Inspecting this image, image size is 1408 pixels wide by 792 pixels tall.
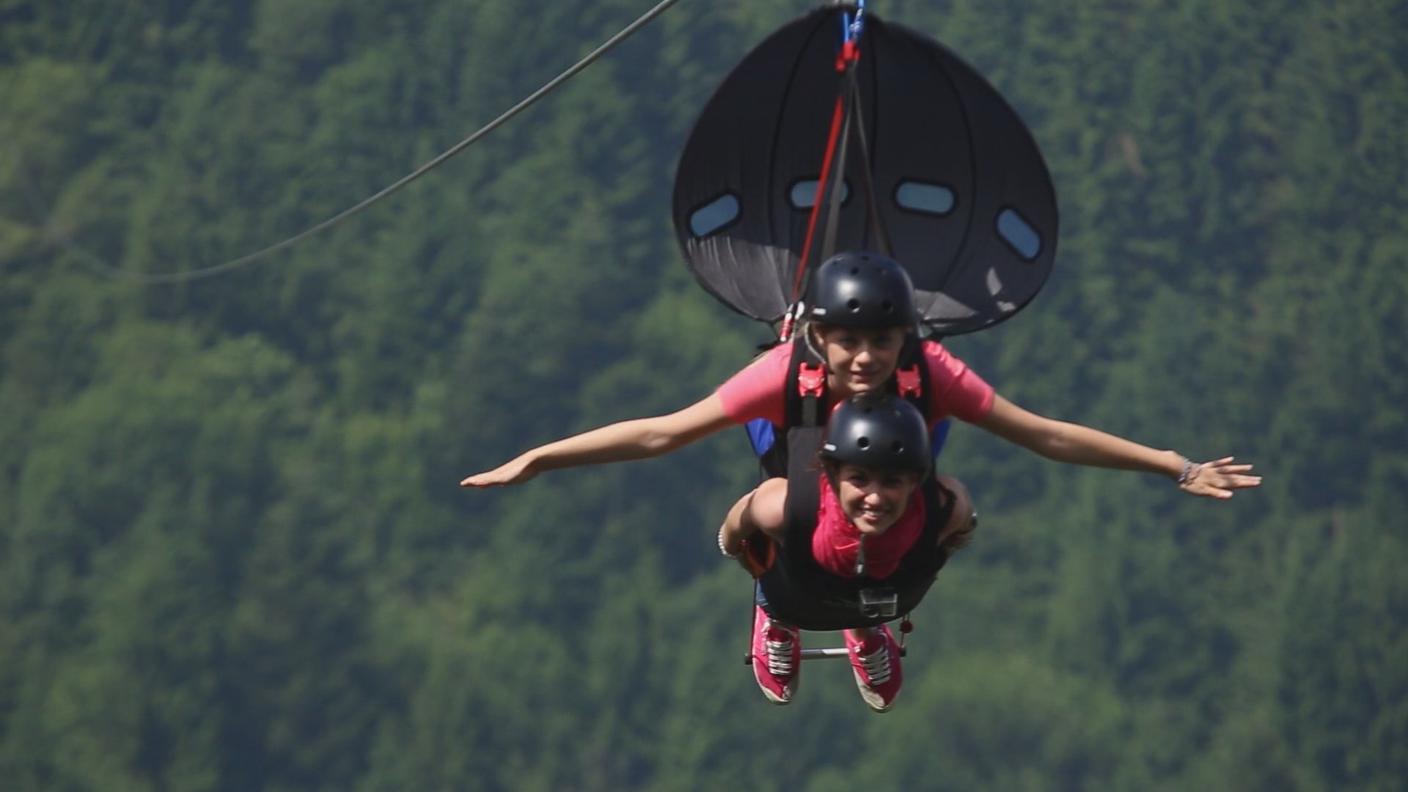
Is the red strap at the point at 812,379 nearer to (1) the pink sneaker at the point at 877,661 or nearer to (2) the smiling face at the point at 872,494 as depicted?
(2) the smiling face at the point at 872,494

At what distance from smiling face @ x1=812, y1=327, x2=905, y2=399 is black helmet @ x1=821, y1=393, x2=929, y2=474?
100 mm

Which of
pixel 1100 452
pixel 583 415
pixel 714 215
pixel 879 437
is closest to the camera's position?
pixel 879 437

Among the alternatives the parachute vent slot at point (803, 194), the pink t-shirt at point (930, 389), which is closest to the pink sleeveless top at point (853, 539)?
the pink t-shirt at point (930, 389)

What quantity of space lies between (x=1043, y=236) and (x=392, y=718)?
32086 millimetres

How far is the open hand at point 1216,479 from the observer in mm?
7035

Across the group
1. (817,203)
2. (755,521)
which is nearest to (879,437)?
(755,521)

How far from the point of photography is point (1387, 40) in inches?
1571

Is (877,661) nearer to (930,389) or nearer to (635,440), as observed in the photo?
(930,389)

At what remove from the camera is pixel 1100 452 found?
279 inches

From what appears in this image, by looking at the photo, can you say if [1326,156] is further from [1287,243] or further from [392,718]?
[392,718]

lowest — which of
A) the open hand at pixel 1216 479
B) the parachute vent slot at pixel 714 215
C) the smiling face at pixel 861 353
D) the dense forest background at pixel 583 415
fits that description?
the dense forest background at pixel 583 415

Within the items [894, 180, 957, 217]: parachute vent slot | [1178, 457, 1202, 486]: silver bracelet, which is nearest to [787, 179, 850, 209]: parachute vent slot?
[894, 180, 957, 217]: parachute vent slot

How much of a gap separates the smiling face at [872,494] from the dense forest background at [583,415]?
29.8 m

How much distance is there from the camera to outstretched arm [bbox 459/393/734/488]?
6.95 metres
